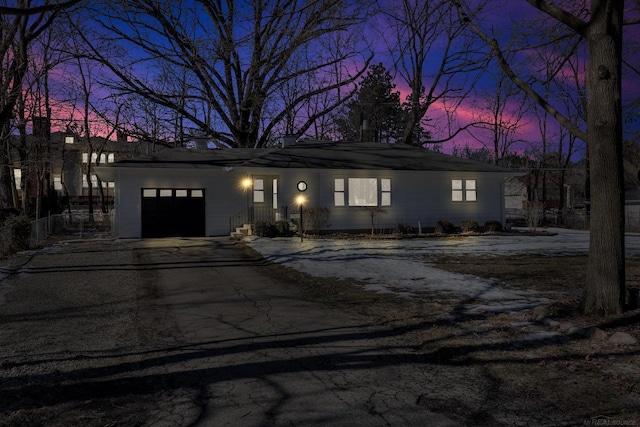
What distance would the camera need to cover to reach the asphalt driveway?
3688 mm

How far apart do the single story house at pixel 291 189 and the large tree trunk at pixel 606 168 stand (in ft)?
51.6

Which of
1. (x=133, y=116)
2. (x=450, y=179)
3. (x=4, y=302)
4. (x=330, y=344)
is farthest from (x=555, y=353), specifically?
(x=133, y=116)

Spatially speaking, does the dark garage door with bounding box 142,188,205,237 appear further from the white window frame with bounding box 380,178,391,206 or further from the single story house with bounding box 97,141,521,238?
the white window frame with bounding box 380,178,391,206

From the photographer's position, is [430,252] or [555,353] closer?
[555,353]

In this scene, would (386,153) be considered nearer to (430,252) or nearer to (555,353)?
(430,252)

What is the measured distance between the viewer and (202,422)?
3.52 m

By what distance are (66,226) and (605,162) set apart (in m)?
32.1

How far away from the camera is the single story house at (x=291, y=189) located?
21.5m

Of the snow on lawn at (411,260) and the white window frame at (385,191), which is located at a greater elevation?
the white window frame at (385,191)

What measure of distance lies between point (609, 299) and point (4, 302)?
976 cm

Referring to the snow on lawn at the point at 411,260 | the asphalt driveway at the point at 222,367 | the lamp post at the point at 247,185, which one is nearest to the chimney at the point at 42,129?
the lamp post at the point at 247,185

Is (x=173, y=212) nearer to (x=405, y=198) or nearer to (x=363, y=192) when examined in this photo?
(x=363, y=192)

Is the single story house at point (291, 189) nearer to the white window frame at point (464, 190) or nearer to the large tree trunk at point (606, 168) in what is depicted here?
the white window frame at point (464, 190)

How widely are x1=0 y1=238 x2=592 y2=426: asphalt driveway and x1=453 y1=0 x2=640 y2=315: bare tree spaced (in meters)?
2.56
